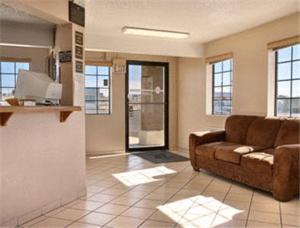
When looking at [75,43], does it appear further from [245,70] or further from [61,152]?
[245,70]

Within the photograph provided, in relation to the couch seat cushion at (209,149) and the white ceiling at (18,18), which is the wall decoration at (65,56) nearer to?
the white ceiling at (18,18)

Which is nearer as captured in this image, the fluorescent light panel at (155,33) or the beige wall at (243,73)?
the beige wall at (243,73)

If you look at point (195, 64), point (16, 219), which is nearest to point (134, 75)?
point (195, 64)

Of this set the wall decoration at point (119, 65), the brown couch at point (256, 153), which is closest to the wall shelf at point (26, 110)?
the brown couch at point (256, 153)

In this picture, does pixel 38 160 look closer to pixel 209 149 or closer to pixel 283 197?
pixel 209 149

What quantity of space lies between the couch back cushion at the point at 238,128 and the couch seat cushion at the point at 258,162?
84cm

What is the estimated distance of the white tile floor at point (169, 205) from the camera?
276 centimetres

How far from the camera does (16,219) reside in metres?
2.66

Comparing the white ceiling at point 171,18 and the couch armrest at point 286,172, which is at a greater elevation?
the white ceiling at point 171,18

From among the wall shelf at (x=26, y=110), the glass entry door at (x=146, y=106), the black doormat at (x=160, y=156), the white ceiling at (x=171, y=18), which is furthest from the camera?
the glass entry door at (x=146, y=106)

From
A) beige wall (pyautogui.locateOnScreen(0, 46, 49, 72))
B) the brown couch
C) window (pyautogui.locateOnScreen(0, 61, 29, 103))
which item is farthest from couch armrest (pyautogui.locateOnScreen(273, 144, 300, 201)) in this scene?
window (pyautogui.locateOnScreen(0, 61, 29, 103))

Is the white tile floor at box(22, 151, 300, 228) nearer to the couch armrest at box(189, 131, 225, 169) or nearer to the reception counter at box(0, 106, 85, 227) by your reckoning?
the reception counter at box(0, 106, 85, 227)

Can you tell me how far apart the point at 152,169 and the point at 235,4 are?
8.97ft

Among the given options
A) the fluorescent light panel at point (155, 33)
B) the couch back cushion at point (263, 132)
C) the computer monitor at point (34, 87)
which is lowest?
the couch back cushion at point (263, 132)
